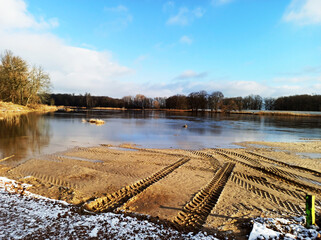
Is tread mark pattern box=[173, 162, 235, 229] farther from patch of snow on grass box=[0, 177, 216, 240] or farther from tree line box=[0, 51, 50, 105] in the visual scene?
tree line box=[0, 51, 50, 105]

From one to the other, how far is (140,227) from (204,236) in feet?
4.75

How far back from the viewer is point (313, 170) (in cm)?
931

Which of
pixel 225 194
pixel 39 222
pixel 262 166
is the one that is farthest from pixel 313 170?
pixel 39 222

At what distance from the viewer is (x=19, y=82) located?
48031 millimetres

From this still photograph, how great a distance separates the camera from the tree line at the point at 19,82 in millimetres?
45500

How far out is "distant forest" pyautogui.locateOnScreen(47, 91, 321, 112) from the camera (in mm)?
117312

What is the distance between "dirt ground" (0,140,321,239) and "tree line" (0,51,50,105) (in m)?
49.2

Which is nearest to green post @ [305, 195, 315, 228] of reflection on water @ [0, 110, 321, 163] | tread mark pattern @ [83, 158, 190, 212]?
tread mark pattern @ [83, 158, 190, 212]

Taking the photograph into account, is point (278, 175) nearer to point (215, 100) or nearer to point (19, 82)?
point (19, 82)

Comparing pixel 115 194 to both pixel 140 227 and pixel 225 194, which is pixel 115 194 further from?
pixel 225 194

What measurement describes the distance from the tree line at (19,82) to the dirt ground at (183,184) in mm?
49206

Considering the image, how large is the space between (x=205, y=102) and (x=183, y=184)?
4972 inches

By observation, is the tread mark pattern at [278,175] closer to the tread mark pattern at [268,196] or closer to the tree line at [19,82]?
the tread mark pattern at [268,196]

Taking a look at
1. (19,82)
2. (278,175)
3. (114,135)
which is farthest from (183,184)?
(19,82)
